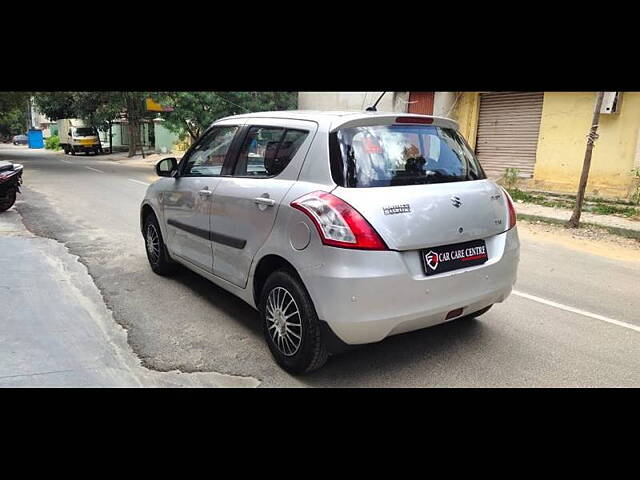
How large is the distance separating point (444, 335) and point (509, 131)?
11.2m

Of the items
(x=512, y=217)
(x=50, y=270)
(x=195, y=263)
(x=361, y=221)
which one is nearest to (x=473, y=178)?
(x=512, y=217)

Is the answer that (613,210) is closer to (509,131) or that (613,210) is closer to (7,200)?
(509,131)

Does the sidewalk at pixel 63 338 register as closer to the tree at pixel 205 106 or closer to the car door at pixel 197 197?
the car door at pixel 197 197

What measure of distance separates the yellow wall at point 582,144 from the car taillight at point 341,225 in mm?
10413

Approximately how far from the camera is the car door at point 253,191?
137 inches

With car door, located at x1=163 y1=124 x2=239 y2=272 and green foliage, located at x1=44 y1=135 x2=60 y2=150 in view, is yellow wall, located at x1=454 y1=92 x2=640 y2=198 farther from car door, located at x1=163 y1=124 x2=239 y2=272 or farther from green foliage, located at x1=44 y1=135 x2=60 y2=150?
green foliage, located at x1=44 y1=135 x2=60 y2=150

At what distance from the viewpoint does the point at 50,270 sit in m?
5.72

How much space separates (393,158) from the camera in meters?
3.30

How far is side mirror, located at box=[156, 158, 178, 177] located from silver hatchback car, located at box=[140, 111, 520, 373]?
114 cm

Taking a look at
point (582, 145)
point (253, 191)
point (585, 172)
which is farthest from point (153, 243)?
point (582, 145)
